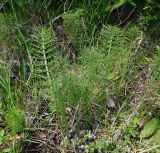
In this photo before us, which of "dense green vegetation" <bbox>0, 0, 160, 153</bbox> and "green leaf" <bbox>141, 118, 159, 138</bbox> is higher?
"dense green vegetation" <bbox>0, 0, 160, 153</bbox>

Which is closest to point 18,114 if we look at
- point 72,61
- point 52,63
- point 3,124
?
point 3,124

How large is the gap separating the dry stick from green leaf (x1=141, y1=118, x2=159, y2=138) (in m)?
0.58

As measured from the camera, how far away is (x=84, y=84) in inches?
84.7

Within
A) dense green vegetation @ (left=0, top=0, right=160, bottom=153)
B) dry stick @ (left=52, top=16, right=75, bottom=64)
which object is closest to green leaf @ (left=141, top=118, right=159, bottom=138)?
dense green vegetation @ (left=0, top=0, right=160, bottom=153)

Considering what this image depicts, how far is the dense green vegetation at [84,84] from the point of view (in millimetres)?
2162

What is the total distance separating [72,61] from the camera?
250 centimetres

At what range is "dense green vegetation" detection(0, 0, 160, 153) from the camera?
216 cm

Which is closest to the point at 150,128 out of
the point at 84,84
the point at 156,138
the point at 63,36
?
the point at 156,138

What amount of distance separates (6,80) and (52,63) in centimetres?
26

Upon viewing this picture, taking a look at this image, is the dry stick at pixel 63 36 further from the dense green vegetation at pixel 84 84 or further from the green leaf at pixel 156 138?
the green leaf at pixel 156 138

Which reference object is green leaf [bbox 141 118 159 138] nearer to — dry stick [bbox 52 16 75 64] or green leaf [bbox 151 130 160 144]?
green leaf [bbox 151 130 160 144]

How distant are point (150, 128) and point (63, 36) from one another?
813 mm

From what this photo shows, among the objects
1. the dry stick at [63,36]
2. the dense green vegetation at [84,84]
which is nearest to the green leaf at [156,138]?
the dense green vegetation at [84,84]

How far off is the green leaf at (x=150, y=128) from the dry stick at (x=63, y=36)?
0.58 metres
